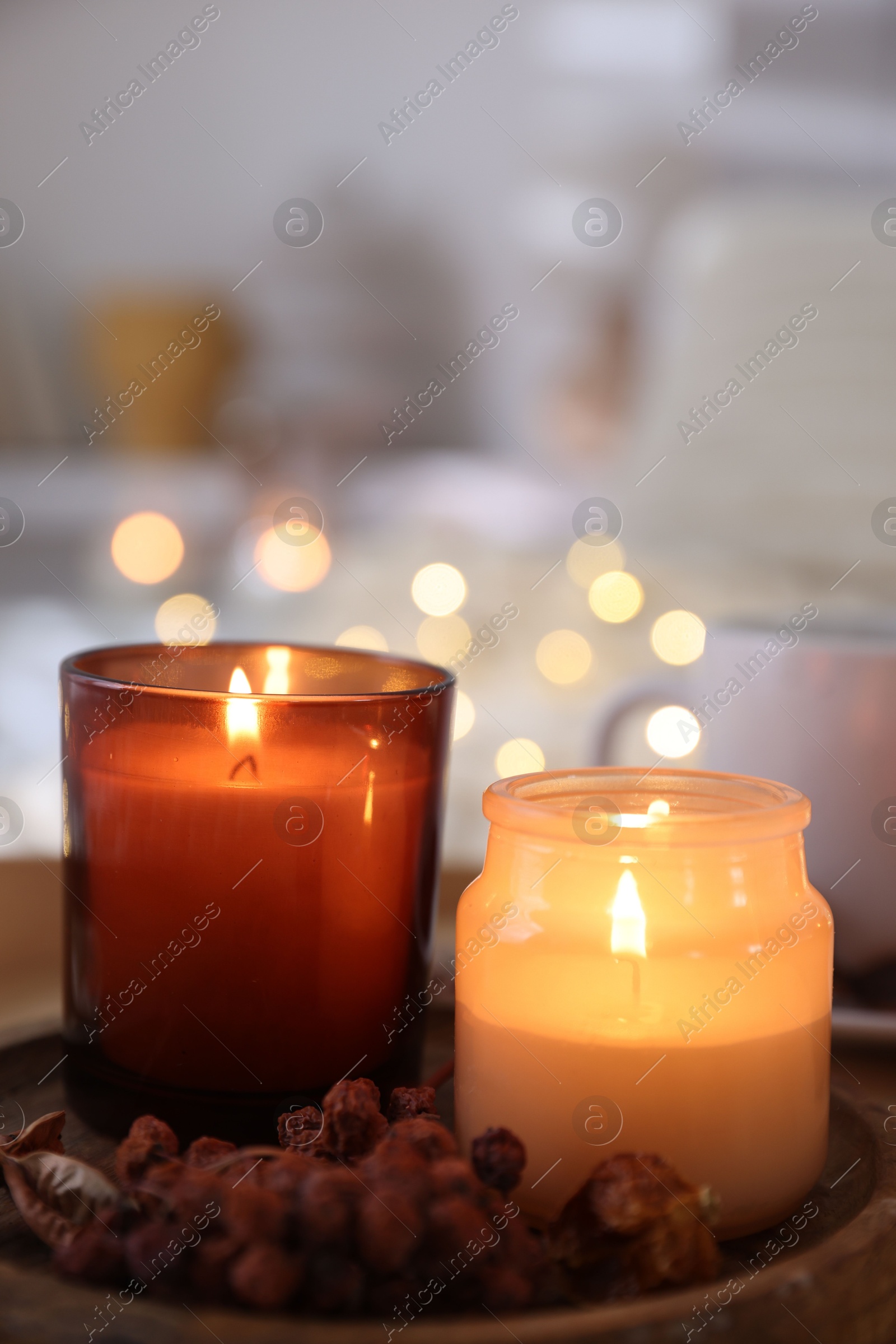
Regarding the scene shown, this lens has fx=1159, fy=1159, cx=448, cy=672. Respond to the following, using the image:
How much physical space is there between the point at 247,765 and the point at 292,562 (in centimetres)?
145

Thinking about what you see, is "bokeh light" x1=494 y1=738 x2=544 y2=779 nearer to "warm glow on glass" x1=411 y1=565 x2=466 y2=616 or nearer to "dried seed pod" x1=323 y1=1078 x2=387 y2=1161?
"warm glow on glass" x1=411 y1=565 x2=466 y2=616

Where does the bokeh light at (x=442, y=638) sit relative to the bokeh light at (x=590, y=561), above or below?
below

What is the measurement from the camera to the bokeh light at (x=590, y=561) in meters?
1.48

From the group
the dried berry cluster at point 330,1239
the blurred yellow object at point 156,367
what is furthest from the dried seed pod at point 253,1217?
the blurred yellow object at point 156,367

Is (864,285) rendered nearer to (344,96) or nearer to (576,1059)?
(344,96)

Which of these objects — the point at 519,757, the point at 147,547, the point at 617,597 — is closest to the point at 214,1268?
the point at 519,757

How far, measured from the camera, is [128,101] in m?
1.96

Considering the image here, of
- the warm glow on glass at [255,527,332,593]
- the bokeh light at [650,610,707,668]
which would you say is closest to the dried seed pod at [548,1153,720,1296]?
the bokeh light at [650,610,707,668]

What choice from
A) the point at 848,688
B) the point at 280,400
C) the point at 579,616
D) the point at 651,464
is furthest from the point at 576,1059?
the point at 280,400

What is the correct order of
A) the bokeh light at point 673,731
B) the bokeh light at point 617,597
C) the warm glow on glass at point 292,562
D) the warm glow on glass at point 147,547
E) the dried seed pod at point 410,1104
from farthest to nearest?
1. the warm glow on glass at point 147,547
2. the warm glow on glass at point 292,562
3. the bokeh light at point 617,597
4. the bokeh light at point 673,731
5. the dried seed pod at point 410,1104

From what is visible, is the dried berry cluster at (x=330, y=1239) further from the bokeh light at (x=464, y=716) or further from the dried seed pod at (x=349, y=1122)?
the bokeh light at (x=464, y=716)

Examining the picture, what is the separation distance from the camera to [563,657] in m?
1.36

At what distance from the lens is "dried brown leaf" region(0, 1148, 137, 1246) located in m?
0.31

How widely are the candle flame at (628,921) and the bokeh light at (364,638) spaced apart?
3.60 feet
